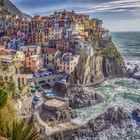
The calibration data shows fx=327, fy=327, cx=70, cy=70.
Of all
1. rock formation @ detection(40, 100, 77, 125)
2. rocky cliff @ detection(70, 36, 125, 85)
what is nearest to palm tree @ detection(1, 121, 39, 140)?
rock formation @ detection(40, 100, 77, 125)

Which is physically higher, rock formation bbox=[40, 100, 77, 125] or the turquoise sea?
rock formation bbox=[40, 100, 77, 125]

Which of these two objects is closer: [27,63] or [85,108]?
[85,108]

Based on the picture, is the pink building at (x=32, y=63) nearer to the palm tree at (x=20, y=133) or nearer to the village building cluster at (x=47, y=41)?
the village building cluster at (x=47, y=41)

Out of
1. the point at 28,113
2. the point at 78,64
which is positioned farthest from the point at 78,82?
the point at 28,113

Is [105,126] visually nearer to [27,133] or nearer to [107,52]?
[27,133]

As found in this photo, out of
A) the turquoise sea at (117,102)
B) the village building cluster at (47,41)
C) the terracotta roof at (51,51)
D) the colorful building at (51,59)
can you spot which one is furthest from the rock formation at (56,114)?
A: the terracotta roof at (51,51)

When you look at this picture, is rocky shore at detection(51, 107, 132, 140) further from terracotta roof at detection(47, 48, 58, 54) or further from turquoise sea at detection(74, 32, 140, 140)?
terracotta roof at detection(47, 48, 58, 54)

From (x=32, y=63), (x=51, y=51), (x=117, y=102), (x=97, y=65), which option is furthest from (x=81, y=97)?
(x=51, y=51)
